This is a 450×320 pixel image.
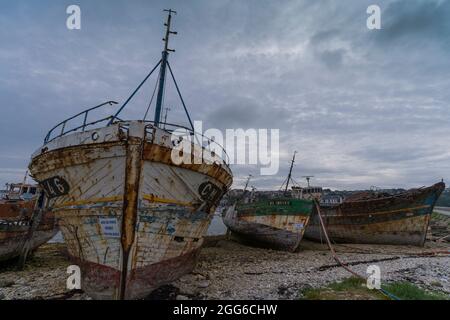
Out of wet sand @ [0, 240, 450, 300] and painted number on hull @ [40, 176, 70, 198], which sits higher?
painted number on hull @ [40, 176, 70, 198]

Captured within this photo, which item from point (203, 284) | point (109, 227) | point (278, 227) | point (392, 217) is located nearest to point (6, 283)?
point (109, 227)

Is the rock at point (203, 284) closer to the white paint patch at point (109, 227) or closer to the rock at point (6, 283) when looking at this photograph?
the white paint patch at point (109, 227)

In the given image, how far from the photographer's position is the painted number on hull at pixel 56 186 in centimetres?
691

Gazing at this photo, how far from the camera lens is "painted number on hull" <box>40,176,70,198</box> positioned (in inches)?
272

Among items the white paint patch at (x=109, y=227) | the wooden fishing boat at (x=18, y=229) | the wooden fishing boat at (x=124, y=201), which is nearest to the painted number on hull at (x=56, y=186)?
the wooden fishing boat at (x=124, y=201)

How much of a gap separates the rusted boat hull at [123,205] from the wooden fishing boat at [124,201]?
0.02 metres

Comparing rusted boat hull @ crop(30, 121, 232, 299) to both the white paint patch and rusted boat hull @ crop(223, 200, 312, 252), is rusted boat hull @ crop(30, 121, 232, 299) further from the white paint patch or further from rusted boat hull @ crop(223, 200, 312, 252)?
rusted boat hull @ crop(223, 200, 312, 252)

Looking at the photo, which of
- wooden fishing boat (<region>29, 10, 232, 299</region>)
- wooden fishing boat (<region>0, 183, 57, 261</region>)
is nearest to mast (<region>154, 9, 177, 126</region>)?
wooden fishing boat (<region>29, 10, 232, 299</region>)

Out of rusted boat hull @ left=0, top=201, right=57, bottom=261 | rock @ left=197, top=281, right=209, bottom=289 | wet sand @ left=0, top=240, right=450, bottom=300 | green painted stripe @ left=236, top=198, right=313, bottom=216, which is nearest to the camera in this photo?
wet sand @ left=0, top=240, right=450, bottom=300

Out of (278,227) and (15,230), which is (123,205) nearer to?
(15,230)

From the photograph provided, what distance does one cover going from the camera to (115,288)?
5.91 metres

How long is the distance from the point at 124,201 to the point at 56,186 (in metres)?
2.58

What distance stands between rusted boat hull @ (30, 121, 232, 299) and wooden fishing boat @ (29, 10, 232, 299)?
0.07 ft
